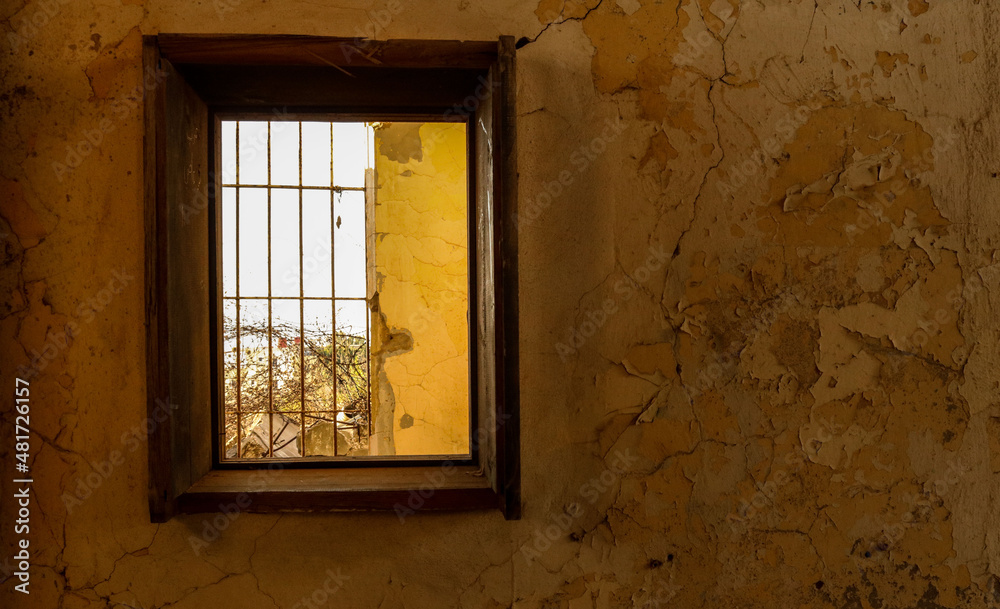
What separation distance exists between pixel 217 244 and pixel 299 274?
183cm

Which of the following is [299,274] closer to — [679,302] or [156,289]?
[156,289]

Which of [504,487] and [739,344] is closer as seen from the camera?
[504,487]

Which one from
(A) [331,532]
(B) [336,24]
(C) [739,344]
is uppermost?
(B) [336,24]

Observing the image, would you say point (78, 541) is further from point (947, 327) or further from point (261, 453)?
point (261, 453)

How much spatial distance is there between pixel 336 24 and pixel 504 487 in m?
1.02

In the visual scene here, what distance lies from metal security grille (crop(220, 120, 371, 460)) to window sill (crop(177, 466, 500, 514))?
1794mm

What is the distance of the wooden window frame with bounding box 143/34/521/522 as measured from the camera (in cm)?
113

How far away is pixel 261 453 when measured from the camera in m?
3.47

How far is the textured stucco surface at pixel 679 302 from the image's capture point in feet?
3.95

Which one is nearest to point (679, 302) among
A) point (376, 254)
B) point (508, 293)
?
point (508, 293)

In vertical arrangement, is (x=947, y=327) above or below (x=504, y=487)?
above

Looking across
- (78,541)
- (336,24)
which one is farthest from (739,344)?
(78,541)

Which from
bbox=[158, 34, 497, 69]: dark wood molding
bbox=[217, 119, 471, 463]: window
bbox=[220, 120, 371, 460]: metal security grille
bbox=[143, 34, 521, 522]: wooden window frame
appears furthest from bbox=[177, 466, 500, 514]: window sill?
bbox=[217, 119, 471, 463]: window

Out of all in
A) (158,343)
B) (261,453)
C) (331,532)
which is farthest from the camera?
(261,453)
